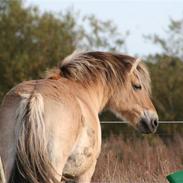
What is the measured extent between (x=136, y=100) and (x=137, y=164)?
256cm

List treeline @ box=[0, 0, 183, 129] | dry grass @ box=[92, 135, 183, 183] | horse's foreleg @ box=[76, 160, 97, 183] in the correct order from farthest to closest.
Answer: treeline @ box=[0, 0, 183, 129], dry grass @ box=[92, 135, 183, 183], horse's foreleg @ box=[76, 160, 97, 183]

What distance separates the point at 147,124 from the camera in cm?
800

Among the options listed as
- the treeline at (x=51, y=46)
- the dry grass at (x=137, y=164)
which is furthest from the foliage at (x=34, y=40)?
the dry grass at (x=137, y=164)

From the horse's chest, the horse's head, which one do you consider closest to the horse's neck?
the horse's head

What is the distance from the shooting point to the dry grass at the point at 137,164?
8.87 metres

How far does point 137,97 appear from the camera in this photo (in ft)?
25.8

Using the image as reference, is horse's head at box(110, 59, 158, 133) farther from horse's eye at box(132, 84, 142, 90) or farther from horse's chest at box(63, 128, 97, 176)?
horse's chest at box(63, 128, 97, 176)

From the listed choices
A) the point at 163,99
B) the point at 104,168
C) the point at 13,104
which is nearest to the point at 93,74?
the point at 13,104

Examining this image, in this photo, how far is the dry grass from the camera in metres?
8.87

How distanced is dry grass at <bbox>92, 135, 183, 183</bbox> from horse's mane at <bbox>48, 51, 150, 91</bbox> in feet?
4.81

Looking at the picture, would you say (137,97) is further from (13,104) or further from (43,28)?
(43,28)

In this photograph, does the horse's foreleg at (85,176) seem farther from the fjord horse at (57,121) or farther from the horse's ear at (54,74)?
the horse's ear at (54,74)

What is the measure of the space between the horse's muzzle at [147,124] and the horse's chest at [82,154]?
1.63m

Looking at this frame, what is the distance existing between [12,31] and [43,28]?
4.21 feet
